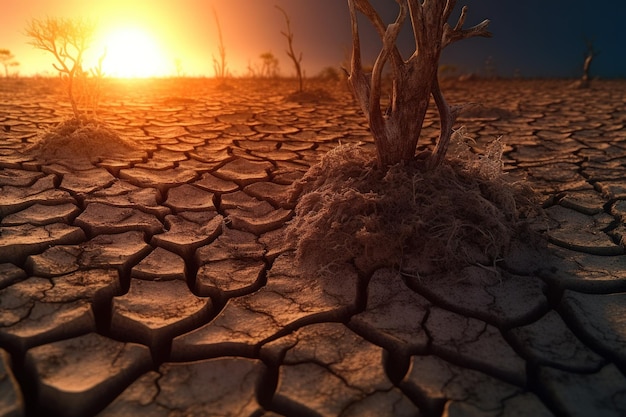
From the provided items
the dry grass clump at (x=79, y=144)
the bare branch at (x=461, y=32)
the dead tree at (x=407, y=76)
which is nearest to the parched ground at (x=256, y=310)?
the dry grass clump at (x=79, y=144)

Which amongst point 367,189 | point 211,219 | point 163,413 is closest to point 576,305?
point 367,189

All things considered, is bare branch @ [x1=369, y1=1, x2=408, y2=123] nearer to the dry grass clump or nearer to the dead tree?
the dead tree

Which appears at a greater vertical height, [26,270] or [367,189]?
[367,189]

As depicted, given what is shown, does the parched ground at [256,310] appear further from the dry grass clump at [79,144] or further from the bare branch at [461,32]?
the bare branch at [461,32]

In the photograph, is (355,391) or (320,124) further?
(320,124)

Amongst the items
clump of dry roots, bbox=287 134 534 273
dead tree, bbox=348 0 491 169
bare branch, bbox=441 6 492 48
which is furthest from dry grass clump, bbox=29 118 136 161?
bare branch, bbox=441 6 492 48

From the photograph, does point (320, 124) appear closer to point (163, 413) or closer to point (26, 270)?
point (26, 270)

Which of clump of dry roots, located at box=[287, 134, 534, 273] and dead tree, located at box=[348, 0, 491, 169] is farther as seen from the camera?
dead tree, located at box=[348, 0, 491, 169]
